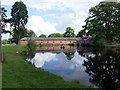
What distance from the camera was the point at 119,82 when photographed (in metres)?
13.7

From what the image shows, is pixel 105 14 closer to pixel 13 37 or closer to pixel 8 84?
pixel 13 37

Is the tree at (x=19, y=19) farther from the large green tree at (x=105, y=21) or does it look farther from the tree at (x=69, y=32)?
the tree at (x=69, y=32)

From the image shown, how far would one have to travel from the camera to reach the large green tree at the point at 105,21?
55219mm

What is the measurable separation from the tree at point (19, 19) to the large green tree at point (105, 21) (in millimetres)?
17761

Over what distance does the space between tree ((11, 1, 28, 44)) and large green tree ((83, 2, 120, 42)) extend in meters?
17.8

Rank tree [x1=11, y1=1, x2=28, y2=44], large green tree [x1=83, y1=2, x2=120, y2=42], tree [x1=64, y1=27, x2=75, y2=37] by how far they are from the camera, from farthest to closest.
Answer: tree [x1=64, y1=27, x2=75, y2=37], tree [x1=11, y1=1, x2=28, y2=44], large green tree [x1=83, y1=2, x2=120, y2=42]

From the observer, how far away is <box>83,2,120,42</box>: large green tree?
55219mm

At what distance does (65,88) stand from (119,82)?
351 centimetres

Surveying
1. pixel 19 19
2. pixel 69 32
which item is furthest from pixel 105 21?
pixel 69 32

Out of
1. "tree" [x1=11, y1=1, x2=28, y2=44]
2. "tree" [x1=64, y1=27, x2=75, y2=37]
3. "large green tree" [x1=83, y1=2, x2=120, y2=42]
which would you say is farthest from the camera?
"tree" [x1=64, y1=27, x2=75, y2=37]

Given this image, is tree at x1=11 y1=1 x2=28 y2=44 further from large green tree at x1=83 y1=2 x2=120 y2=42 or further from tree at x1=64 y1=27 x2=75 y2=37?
tree at x1=64 y1=27 x2=75 y2=37

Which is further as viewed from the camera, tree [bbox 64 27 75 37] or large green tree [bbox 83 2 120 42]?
tree [bbox 64 27 75 37]

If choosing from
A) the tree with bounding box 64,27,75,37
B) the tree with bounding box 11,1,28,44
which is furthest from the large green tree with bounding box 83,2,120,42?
the tree with bounding box 64,27,75,37

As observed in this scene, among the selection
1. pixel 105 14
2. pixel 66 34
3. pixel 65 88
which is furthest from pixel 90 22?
pixel 65 88
